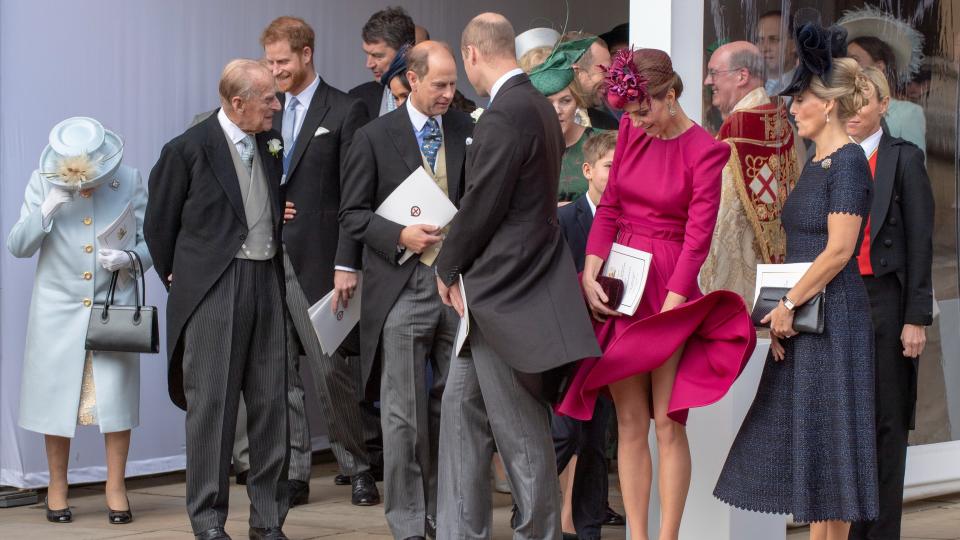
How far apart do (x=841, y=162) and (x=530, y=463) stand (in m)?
1.35

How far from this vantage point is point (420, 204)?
17.2 feet

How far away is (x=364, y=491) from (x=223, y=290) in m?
1.60

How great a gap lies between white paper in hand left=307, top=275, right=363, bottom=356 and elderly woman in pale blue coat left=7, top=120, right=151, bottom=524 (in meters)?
1.04

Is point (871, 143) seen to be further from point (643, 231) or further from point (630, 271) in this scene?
point (630, 271)

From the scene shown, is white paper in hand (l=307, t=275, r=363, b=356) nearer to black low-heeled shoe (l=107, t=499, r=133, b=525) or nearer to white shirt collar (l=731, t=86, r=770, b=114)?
black low-heeled shoe (l=107, t=499, r=133, b=525)

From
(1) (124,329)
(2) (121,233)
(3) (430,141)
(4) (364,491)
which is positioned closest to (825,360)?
(3) (430,141)

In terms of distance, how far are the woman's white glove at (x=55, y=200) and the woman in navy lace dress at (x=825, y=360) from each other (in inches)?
116

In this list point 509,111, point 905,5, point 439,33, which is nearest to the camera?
point 509,111

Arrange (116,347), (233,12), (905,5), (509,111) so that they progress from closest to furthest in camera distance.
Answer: (509,111) < (116,347) < (905,5) < (233,12)

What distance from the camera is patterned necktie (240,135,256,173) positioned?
5.43 meters

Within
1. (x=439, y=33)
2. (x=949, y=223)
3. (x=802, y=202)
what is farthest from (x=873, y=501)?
(x=439, y=33)

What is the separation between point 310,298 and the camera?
248 inches

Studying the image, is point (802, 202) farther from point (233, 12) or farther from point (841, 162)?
point (233, 12)

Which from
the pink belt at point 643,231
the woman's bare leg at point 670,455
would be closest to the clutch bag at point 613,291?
the pink belt at point 643,231
